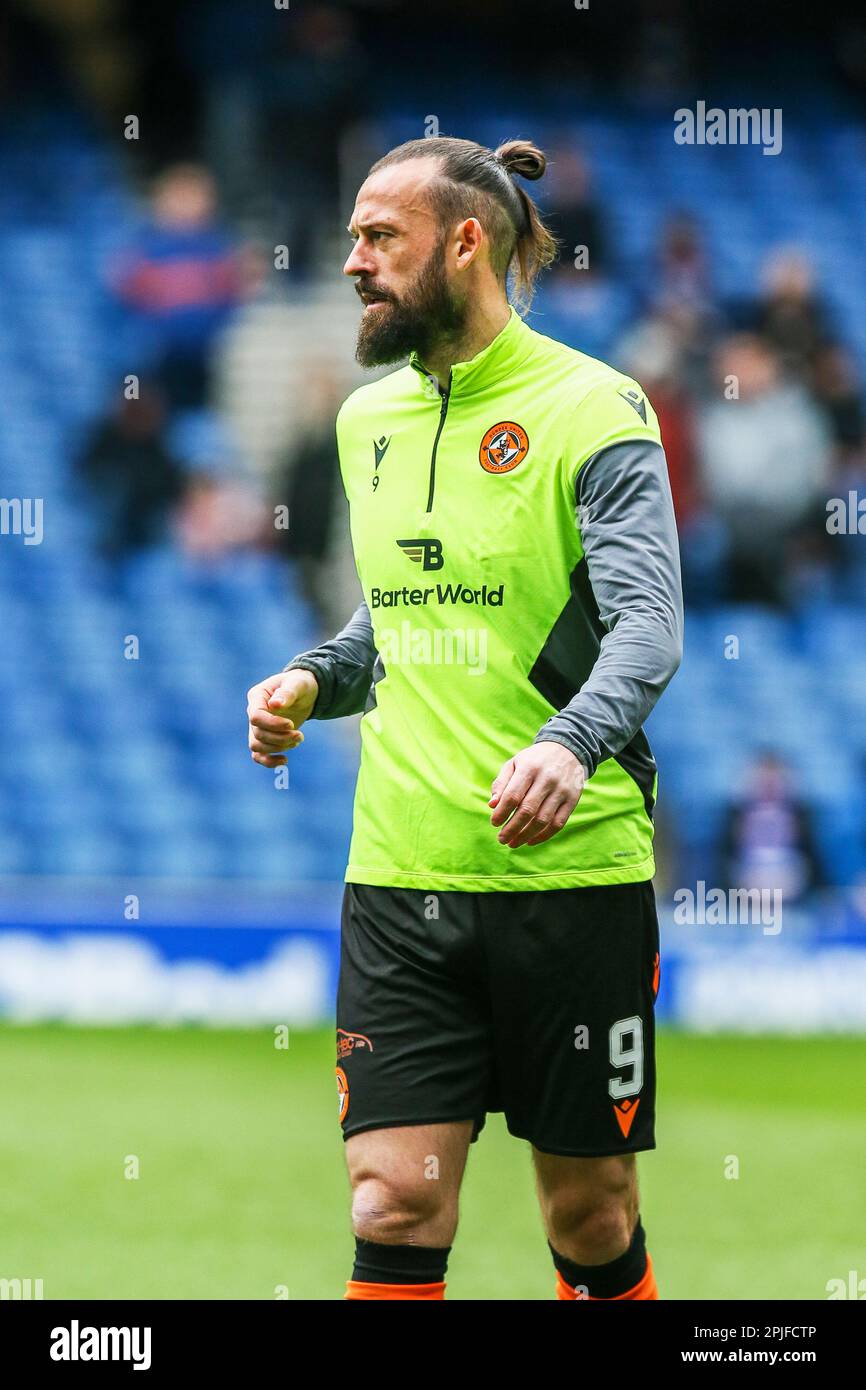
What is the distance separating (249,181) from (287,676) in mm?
9394

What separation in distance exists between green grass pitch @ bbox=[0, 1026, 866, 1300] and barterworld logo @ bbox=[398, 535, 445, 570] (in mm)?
2107

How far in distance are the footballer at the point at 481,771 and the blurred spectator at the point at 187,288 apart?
8606 mm

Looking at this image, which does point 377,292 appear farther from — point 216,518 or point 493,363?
point 216,518

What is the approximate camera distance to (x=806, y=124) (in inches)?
523

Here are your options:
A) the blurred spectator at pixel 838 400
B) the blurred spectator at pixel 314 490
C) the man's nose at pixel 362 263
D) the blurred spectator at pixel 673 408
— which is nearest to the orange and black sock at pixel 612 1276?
the man's nose at pixel 362 263

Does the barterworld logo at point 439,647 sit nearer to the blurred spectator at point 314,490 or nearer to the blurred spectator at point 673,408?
the blurred spectator at point 673,408

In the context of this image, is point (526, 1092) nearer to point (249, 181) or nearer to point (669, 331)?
point (669, 331)

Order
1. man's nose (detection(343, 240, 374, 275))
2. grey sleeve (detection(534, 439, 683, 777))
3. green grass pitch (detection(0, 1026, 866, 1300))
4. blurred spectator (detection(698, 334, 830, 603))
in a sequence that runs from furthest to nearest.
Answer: blurred spectator (detection(698, 334, 830, 603)), green grass pitch (detection(0, 1026, 866, 1300)), man's nose (detection(343, 240, 374, 275)), grey sleeve (detection(534, 439, 683, 777))

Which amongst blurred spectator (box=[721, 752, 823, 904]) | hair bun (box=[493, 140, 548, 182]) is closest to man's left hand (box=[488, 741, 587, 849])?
hair bun (box=[493, 140, 548, 182])

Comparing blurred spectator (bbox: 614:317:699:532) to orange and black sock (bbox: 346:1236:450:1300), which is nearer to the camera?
orange and black sock (bbox: 346:1236:450:1300)

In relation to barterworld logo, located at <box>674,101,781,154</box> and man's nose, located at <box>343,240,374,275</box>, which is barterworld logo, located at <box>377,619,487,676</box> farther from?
barterworld logo, located at <box>674,101,781,154</box>

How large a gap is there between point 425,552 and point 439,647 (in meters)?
0.17

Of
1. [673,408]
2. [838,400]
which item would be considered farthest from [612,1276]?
[838,400]

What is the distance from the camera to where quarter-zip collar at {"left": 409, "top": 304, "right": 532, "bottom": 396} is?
3.58m
